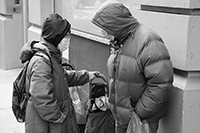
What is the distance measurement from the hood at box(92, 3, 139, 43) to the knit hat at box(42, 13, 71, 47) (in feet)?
1.81

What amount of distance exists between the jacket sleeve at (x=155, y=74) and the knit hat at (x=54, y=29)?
930 mm

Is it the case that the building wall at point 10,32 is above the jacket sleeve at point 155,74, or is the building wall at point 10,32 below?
below

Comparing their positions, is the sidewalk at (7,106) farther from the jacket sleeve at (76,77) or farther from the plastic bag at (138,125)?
the plastic bag at (138,125)

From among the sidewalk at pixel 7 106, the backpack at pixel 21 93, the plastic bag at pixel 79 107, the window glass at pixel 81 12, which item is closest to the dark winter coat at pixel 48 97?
the backpack at pixel 21 93

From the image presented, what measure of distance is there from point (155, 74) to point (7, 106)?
4612mm

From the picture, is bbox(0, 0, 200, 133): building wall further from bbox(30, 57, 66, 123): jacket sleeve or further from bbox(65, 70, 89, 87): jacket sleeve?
bbox(30, 57, 66, 123): jacket sleeve

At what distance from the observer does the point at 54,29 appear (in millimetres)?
3510

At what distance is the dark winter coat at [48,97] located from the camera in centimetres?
338

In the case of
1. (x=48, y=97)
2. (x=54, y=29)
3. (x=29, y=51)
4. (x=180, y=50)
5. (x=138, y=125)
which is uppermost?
(x=54, y=29)

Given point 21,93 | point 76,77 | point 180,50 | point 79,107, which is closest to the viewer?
point 180,50

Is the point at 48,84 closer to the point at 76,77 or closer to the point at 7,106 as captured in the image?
the point at 76,77

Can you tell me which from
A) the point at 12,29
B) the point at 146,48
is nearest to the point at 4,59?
the point at 12,29

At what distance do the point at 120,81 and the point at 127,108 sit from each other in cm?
23

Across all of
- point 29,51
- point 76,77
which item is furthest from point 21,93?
point 76,77
